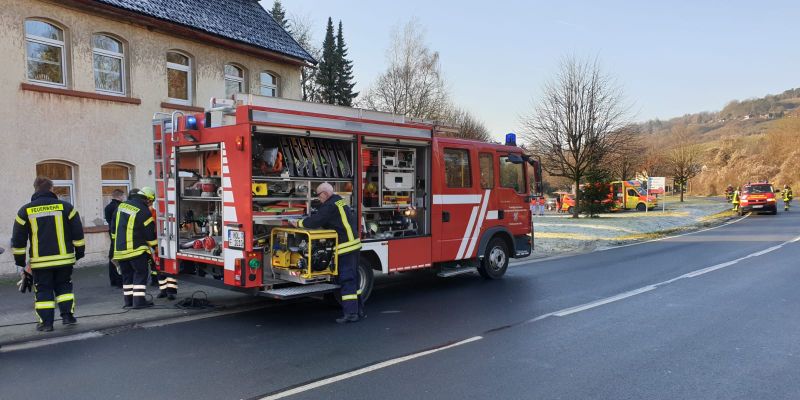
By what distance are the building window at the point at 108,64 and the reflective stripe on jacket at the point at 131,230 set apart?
18.6 feet

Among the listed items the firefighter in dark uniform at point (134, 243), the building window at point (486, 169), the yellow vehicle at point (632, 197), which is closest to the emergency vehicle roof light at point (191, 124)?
the firefighter in dark uniform at point (134, 243)

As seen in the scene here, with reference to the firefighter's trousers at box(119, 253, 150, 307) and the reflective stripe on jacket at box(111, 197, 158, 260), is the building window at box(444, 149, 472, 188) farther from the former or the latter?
the firefighter's trousers at box(119, 253, 150, 307)

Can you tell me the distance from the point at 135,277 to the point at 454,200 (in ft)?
16.1

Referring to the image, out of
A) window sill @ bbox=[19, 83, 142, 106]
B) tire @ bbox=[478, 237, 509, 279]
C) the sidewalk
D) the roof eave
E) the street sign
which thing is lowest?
the sidewalk

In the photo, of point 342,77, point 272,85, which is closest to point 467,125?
point 342,77

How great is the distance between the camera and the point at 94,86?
37.3 feet

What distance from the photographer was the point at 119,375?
4.84 metres

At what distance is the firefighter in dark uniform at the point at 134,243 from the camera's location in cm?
724

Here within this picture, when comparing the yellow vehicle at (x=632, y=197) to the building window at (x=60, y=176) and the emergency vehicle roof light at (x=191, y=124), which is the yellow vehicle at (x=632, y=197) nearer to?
the building window at (x=60, y=176)

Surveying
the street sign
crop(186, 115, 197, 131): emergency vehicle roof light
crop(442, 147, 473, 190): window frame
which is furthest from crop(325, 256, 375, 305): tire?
the street sign

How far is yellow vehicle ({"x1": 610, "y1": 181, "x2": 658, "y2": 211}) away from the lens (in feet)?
109

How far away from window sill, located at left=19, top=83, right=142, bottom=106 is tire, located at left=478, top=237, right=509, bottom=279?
27.6ft

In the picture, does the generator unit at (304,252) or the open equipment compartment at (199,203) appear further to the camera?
the open equipment compartment at (199,203)

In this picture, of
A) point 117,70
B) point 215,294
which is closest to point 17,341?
point 215,294
